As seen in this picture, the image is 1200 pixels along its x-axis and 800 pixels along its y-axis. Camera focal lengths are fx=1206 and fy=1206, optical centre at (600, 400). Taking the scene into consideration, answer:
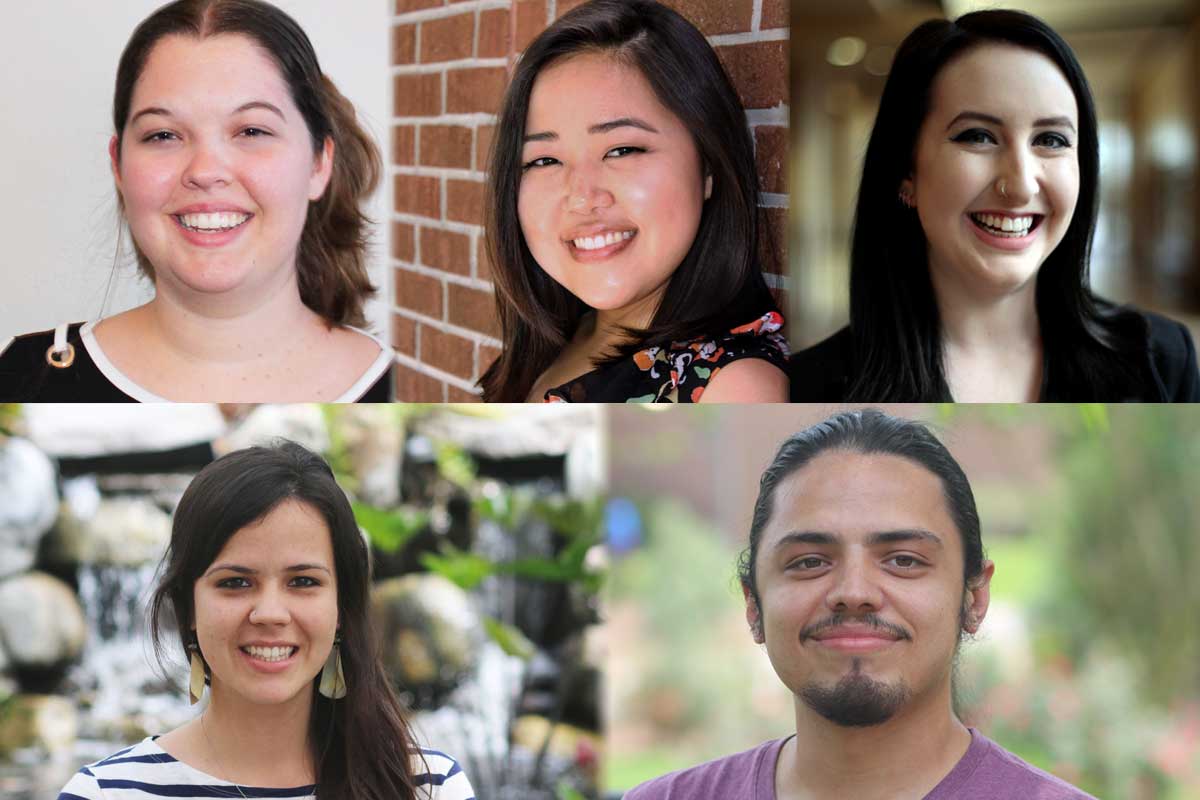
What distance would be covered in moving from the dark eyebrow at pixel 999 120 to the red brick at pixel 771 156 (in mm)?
221

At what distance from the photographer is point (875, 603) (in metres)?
1.58

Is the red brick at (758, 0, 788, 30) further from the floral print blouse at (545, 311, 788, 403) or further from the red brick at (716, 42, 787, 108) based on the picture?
the floral print blouse at (545, 311, 788, 403)

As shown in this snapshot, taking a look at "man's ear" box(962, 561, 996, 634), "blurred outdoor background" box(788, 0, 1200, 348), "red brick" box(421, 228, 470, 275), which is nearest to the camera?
"blurred outdoor background" box(788, 0, 1200, 348)

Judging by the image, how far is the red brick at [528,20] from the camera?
1.79 m

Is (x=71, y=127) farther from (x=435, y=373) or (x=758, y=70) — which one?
(x=758, y=70)

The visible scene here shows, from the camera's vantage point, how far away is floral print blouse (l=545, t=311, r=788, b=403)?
65.4 inches

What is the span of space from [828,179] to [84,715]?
128cm

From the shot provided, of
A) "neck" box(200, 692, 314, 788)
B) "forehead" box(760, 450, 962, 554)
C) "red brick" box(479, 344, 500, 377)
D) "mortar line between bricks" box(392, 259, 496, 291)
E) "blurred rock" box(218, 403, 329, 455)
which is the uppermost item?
"mortar line between bricks" box(392, 259, 496, 291)

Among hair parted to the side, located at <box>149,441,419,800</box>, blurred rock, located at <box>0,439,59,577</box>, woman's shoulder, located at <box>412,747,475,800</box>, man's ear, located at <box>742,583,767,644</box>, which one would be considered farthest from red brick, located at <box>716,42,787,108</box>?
blurred rock, located at <box>0,439,59,577</box>

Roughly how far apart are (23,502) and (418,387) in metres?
0.59

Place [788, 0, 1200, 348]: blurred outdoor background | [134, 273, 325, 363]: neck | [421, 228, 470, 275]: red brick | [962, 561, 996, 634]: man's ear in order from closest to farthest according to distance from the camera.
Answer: [788, 0, 1200, 348]: blurred outdoor background
[962, 561, 996, 634]: man's ear
[134, 273, 325, 363]: neck
[421, 228, 470, 275]: red brick

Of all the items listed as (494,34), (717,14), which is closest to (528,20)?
(494,34)

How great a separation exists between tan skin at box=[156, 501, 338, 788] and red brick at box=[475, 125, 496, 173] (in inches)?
22.6

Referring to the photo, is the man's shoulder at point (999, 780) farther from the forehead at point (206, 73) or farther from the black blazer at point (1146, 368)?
the forehead at point (206, 73)
